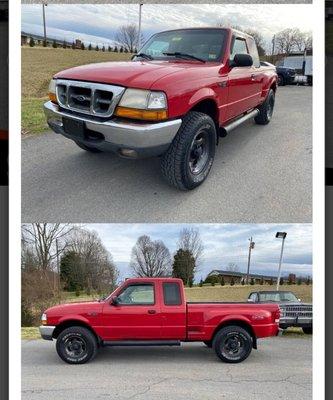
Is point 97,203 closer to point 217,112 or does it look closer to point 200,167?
point 200,167

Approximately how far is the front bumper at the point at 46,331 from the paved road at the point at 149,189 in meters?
1.15

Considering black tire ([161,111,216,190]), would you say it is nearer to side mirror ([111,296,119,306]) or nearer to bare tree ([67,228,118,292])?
bare tree ([67,228,118,292])

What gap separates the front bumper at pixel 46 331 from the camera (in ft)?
14.0

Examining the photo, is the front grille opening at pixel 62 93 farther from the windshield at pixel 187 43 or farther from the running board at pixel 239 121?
the running board at pixel 239 121

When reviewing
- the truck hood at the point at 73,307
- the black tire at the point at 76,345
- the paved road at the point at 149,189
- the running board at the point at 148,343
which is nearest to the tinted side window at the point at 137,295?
the truck hood at the point at 73,307

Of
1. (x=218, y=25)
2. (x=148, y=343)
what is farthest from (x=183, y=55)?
(x=148, y=343)

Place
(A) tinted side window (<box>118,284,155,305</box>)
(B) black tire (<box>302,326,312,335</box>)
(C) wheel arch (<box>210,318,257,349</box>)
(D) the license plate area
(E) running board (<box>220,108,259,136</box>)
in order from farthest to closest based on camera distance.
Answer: (C) wheel arch (<box>210,318,257,349</box>)
(A) tinted side window (<box>118,284,155,305</box>)
(E) running board (<box>220,108,259,136</box>)
(B) black tire (<box>302,326,312,335</box>)
(D) the license plate area

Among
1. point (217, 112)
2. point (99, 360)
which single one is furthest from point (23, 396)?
point (217, 112)

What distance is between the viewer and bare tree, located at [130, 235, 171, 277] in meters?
3.93

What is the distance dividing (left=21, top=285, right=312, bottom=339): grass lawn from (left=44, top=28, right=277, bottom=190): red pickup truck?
109 cm

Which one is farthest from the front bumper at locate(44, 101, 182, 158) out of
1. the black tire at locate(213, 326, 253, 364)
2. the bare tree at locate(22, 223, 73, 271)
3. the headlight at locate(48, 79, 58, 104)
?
the black tire at locate(213, 326, 253, 364)

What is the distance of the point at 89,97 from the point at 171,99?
2.06 feet

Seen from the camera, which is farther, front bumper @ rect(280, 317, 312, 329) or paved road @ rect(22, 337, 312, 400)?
front bumper @ rect(280, 317, 312, 329)

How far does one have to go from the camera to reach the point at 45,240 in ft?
12.7
